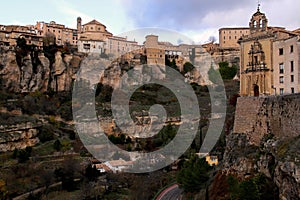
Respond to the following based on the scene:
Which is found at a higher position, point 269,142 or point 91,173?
point 269,142

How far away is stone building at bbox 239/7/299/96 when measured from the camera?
1911 centimetres

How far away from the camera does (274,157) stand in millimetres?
13812

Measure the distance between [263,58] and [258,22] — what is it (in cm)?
267

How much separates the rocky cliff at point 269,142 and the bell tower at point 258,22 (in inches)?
214

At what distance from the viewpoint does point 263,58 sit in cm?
1994

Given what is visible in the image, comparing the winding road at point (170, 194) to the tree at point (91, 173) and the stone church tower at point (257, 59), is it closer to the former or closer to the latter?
the tree at point (91, 173)

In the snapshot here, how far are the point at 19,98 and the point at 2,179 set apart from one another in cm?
1884

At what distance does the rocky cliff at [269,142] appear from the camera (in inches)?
481

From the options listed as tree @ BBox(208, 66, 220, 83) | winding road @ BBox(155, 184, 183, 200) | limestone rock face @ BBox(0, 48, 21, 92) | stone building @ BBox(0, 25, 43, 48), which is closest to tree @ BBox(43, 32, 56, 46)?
stone building @ BBox(0, 25, 43, 48)

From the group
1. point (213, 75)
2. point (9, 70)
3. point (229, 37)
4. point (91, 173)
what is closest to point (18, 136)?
point (91, 173)

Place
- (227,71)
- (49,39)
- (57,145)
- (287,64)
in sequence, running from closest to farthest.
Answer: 1. (287,64)
2. (57,145)
3. (49,39)
4. (227,71)

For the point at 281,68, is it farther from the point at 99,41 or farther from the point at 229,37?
the point at 229,37

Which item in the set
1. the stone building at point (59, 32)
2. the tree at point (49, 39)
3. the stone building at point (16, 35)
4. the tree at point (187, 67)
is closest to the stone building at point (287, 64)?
the stone building at point (16, 35)

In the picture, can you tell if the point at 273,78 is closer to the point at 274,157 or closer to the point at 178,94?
the point at 274,157
